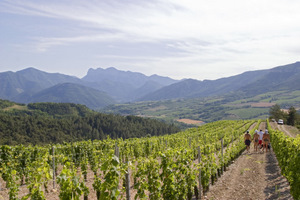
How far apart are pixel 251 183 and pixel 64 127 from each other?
108 m

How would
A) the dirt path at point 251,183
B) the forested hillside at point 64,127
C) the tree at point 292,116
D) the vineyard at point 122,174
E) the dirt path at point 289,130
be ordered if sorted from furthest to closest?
the forested hillside at point 64,127
the tree at point 292,116
the dirt path at point 289,130
the dirt path at point 251,183
the vineyard at point 122,174

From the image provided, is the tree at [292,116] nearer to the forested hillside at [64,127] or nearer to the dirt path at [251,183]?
the dirt path at [251,183]

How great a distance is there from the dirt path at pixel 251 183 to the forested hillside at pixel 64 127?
231ft

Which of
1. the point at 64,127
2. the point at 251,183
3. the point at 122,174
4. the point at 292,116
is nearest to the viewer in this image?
the point at 122,174

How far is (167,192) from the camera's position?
313 inches

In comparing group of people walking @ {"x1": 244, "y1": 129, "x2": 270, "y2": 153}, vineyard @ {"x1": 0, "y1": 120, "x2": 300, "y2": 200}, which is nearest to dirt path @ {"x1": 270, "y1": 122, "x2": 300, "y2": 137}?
group of people walking @ {"x1": 244, "y1": 129, "x2": 270, "y2": 153}

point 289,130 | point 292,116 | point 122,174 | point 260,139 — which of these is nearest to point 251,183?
point 122,174

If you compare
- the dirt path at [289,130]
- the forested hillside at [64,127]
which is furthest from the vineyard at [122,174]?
the forested hillside at [64,127]

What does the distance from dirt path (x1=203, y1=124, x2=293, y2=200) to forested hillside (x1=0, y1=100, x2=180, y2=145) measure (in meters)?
70.3

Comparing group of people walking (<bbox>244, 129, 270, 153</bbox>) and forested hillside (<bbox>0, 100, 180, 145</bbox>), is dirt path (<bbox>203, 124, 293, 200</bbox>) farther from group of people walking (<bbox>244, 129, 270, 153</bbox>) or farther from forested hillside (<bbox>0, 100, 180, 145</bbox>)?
forested hillside (<bbox>0, 100, 180, 145</bbox>)

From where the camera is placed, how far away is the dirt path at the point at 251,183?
9.74 metres

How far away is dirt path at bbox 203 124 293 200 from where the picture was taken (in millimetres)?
9737

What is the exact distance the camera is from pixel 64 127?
10919cm

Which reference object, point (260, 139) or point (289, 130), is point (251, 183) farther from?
point (289, 130)
